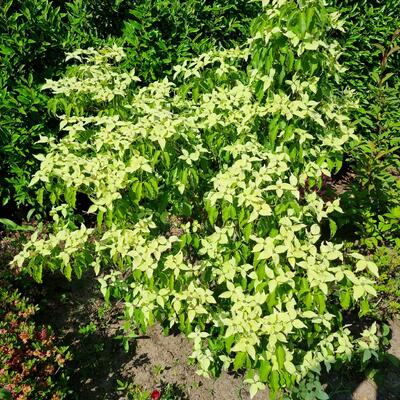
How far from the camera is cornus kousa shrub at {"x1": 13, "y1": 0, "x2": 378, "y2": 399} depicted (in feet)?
7.54

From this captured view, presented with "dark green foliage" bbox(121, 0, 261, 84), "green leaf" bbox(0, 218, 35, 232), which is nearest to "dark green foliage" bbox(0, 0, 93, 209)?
"green leaf" bbox(0, 218, 35, 232)

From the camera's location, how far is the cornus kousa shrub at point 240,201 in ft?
7.54

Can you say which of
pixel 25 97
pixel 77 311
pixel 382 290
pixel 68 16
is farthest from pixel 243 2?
pixel 77 311

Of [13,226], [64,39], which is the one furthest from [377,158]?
[13,226]

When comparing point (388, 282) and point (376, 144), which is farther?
point (376, 144)

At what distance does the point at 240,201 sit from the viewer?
225 cm

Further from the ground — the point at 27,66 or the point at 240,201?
the point at 240,201

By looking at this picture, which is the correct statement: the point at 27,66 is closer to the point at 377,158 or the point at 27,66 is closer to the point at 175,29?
the point at 175,29

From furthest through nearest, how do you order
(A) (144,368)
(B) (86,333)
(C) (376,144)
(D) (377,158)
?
(C) (376,144) < (D) (377,158) < (B) (86,333) < (A) (144,368)

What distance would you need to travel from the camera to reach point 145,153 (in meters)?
2.62

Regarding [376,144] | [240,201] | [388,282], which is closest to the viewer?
[240,201]

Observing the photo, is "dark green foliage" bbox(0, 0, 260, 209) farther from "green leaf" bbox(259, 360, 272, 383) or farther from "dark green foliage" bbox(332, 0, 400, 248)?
"green leaf" bbox(259, 360, 272, 383)

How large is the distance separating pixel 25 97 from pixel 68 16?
1008 mm

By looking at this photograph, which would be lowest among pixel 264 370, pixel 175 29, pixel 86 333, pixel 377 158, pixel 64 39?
pixel 86 333
